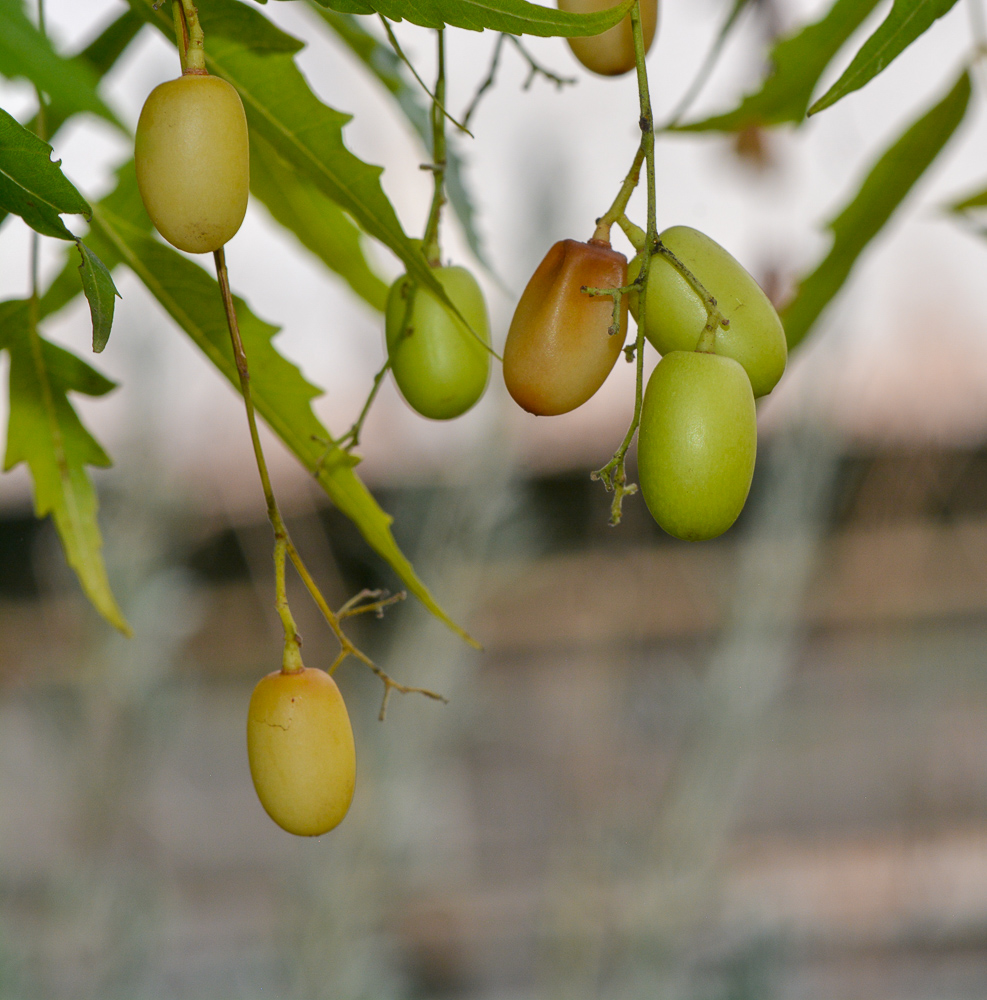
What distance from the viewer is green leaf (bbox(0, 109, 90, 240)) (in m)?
0.15

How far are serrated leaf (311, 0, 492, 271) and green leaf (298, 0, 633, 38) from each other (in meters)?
0.11

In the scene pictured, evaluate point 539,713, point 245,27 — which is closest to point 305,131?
point 245,27

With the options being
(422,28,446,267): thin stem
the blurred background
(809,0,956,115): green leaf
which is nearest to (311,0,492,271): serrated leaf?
(422,28,446,267): thin stem

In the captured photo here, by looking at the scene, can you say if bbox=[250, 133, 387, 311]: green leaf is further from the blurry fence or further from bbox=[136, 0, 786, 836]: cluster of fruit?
the blurry fence

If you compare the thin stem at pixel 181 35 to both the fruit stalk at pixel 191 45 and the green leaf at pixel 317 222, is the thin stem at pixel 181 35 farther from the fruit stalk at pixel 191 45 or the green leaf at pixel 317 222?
the green leaf at pixel 317 222

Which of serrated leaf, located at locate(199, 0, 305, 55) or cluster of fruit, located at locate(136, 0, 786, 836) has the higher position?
serrated leaf, located at locate(199, 0, 305, 55)

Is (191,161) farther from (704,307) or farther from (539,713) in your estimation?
(539,713)

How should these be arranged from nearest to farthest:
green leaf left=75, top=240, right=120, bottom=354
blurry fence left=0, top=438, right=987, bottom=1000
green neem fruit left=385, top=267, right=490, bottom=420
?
1. green leaf left=75, top=240, right=120, bottom=354
2. green neem fruit left=385, top=267, right=490, bottom=420
3. blurry fence left=0, top=438, right=987, bottom=1000

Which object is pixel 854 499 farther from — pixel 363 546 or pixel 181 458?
pixel 181 458

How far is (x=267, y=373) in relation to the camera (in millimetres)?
243

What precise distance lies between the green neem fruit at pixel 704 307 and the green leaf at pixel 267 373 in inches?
3.2

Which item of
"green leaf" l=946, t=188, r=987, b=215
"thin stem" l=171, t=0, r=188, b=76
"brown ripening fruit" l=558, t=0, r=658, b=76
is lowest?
"thin stem" l=171, t=0, r=188, b=76

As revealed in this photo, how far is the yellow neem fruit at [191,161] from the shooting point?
6.2 inches

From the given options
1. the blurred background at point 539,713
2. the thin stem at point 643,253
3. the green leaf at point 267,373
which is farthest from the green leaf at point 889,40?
the blurred background at point 539,713
